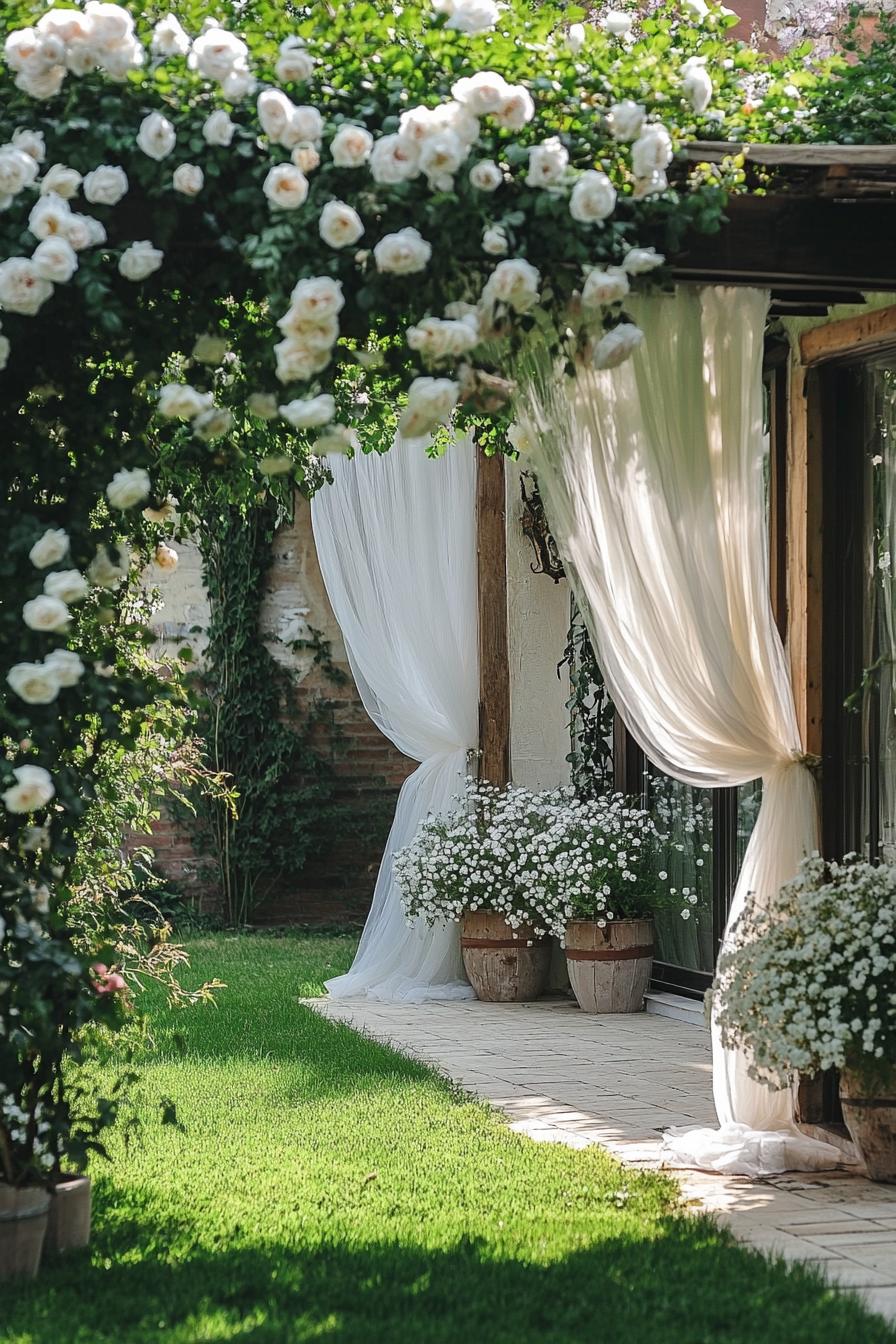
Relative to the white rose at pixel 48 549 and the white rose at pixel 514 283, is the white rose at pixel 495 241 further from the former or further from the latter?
the white rose at pixel 48 549

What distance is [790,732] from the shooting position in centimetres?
446

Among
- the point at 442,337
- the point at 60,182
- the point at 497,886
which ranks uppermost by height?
the point at 60,182

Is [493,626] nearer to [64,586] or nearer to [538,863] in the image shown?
[538,863]

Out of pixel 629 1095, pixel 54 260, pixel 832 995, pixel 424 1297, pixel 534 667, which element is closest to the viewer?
pixel 54 260

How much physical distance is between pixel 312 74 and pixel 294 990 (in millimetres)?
4984

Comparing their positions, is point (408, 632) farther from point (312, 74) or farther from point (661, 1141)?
point (312, 74)

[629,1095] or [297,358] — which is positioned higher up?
[297,358]

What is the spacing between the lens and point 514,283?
3061 mm

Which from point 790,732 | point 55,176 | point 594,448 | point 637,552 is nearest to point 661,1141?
point 790,732

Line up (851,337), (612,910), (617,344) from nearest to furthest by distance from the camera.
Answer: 1. (617,344)
2. (851,337)
3. (612,910)

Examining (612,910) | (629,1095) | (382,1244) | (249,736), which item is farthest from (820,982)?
(249,736)

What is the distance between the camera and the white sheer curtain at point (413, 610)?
7.79 metres

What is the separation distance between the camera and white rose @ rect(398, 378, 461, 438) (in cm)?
304

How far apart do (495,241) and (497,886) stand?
172 inches
